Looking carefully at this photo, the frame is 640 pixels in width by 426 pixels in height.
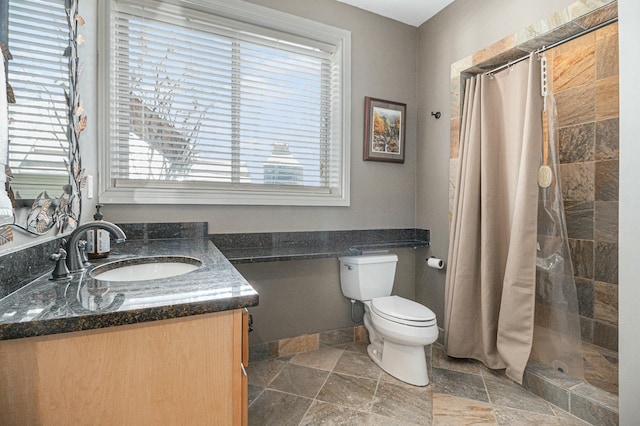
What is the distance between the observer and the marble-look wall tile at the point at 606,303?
2.30 metres

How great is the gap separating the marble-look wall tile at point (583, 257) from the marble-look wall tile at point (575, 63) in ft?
4.00

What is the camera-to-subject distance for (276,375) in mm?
2045

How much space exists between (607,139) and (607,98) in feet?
0.95

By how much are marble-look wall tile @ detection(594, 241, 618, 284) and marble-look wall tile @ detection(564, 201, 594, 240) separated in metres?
0.10

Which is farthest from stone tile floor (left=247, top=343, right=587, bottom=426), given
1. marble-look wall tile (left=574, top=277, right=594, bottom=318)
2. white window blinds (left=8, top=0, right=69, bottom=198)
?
white window blinds (left=8, top=0, right=69, bottom=198)

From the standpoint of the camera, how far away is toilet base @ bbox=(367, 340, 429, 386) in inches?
76.0

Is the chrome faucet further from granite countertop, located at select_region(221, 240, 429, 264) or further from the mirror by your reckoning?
granite countertop, located at select_region(221, 240, 429, 264)

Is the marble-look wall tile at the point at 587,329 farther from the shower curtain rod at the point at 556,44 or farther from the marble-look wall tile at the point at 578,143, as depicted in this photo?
the shower curtain rod at the point at 556,44

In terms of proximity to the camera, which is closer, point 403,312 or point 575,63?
point 403,312

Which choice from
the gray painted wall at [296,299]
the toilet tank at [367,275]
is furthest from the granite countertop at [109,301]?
the toilet tank at [367,275]

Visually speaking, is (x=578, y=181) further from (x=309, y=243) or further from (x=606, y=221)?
(x=309, y=243)

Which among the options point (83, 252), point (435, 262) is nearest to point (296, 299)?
point (435, 262)

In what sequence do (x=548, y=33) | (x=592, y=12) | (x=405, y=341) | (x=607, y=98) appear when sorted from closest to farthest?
(x=592, y=12) → (x=548, y=33) → (x=405, y=341) → (x=607, y=98)

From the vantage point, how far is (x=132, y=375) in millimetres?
750
